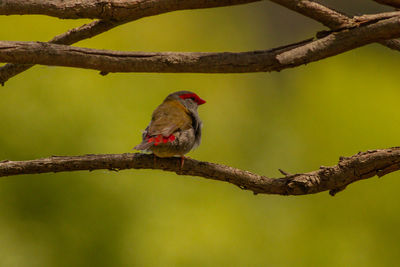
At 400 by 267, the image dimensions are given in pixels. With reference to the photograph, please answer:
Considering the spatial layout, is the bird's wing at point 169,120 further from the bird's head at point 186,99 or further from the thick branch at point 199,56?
the thick branch at point 199,56

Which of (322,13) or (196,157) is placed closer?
A: (322,13)

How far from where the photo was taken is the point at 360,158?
204 centimetres

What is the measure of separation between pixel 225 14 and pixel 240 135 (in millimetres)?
1010

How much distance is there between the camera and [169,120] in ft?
7.79

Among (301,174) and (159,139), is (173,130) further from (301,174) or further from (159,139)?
(301,174)

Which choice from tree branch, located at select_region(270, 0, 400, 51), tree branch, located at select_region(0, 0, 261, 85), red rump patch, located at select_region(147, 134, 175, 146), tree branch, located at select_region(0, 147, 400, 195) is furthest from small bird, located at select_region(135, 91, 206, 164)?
tree branch, located at select_region(270, 0, 400, 51)

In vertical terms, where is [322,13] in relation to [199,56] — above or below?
above

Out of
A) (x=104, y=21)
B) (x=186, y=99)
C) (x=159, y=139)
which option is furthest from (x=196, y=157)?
(x=104, y=21)

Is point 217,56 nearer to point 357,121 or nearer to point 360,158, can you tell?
point 360,158

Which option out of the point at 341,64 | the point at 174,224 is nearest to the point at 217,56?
the point at 174,224

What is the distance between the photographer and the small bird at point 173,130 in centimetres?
220

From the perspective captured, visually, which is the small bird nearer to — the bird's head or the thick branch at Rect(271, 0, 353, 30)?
the bird's head

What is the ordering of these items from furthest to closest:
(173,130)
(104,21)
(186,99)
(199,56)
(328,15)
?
(186,99) → (173,130) → (104,21) → (328,15) → (199,56)

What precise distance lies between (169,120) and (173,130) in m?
0.09
